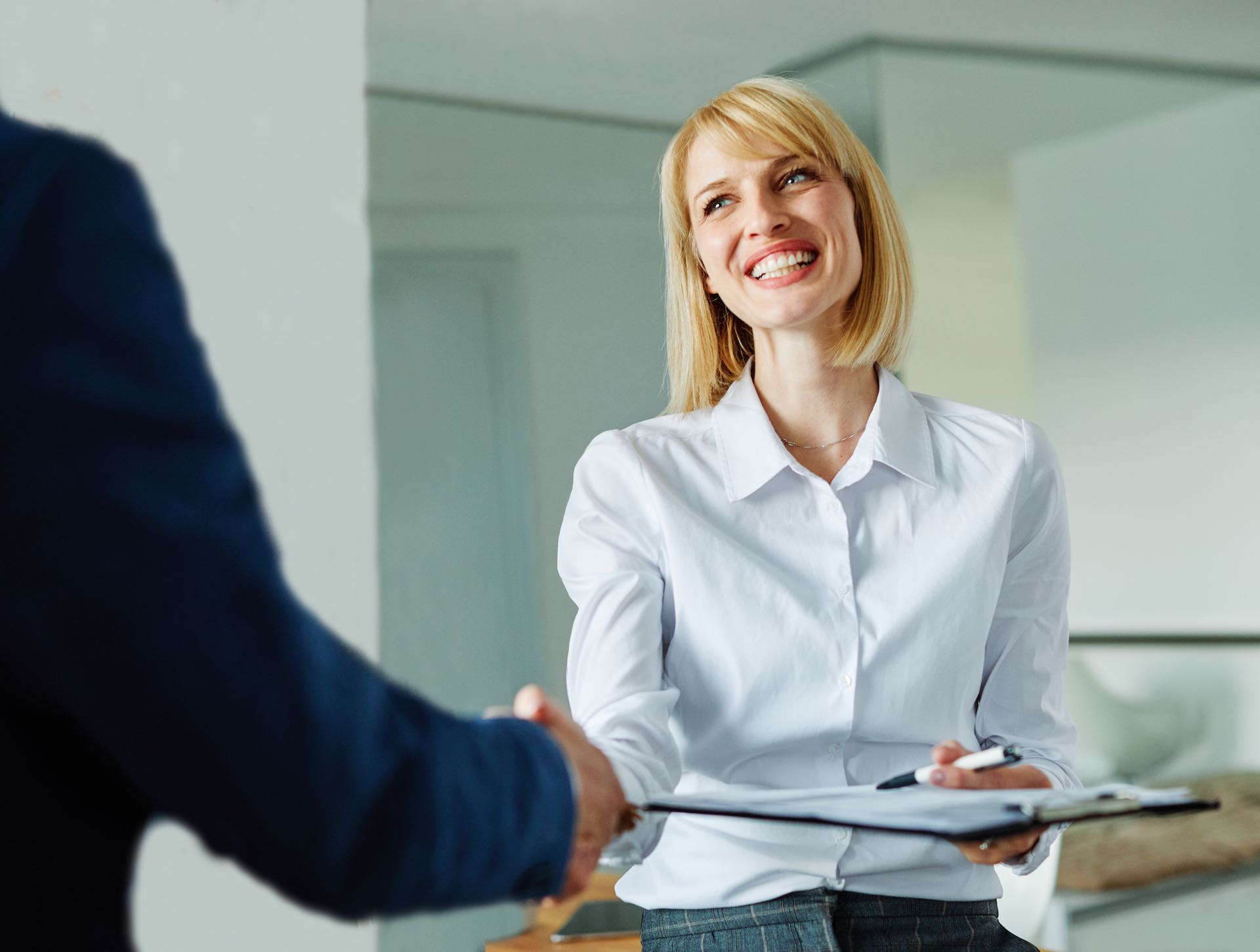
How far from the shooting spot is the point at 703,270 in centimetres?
164

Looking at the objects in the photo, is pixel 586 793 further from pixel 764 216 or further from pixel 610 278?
pixel 610 278

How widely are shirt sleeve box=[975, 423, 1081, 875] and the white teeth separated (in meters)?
0.31

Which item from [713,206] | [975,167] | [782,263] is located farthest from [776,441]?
[975,167]

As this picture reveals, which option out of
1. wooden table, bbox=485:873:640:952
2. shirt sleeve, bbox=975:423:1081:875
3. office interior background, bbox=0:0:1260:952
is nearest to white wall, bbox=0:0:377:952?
office interior background, bbox=0:0:1260:952

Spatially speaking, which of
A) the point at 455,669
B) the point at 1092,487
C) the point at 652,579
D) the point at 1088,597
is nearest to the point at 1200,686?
the point at 1088,597

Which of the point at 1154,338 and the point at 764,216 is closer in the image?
the point at 764,216

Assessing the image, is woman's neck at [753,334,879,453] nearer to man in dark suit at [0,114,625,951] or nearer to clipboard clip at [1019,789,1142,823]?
clipboard clip at [1019,789,1142,823]

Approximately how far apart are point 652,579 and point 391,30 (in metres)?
2.94

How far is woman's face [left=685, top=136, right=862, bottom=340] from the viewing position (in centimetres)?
149

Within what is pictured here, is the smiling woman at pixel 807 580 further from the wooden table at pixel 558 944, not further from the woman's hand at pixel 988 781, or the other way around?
the wooden table at pixel 558 944

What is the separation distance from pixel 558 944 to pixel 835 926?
0.77 m

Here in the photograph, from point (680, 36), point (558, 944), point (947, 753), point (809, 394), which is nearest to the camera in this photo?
point (947, 753)

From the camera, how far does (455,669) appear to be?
398 cm

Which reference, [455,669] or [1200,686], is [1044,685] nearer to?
[455,669]
